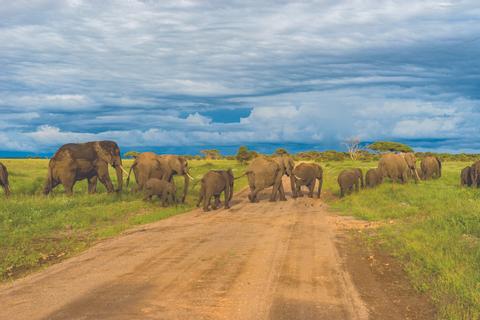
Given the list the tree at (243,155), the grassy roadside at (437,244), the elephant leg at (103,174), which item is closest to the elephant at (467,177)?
the grassy roadside at (437,244)

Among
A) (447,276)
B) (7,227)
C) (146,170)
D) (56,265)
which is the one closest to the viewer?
(447,276)

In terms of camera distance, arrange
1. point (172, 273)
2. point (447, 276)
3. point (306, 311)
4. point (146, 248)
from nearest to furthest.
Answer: point (306, 311) → point (447, 276) → point (172, 273) → point (146, 248)

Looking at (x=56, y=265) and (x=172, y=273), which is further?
(x=56, y=265)

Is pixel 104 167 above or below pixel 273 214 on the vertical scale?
above

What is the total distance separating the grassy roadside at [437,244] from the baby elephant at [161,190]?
22.3 ft

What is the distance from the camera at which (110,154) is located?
81.4 feet

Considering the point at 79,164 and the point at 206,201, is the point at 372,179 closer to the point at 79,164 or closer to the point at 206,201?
the point at 206,201

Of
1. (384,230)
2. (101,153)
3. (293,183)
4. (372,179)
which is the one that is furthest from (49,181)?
(372,179)

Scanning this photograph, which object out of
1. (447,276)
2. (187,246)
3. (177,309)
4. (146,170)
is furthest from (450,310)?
(146,170)

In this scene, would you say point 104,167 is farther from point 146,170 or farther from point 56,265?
point 56,265

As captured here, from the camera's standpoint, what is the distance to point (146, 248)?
11242 millimetres

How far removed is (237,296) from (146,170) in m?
17.3

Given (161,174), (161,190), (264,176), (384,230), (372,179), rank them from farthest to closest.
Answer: (372,179), (161,174), (264,176), (161,190), (384,230)

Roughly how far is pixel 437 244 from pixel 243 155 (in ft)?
199
